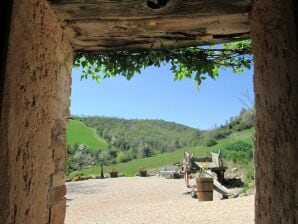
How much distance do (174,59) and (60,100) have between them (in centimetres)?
158

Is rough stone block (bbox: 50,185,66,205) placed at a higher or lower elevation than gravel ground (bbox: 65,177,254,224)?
higher

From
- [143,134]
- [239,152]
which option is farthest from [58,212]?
[143,134]

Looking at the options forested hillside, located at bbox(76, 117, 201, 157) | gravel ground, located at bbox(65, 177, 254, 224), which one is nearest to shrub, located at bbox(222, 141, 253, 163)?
gravel ground, located at bbox(65, 177, 254, 224)

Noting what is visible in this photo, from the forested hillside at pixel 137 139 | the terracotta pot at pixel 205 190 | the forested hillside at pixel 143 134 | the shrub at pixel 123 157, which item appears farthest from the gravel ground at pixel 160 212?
the forested hillside at pixel 143 134

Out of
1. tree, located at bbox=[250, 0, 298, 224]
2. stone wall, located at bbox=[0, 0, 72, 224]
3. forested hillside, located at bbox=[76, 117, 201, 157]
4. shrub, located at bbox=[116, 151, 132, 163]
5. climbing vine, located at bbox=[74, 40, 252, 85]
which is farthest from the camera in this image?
forested hillside, located at bbox=[76, 117, 201, 157]

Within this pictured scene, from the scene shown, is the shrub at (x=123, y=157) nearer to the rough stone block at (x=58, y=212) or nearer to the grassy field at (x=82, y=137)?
the grassy field at (x=82, y=137)

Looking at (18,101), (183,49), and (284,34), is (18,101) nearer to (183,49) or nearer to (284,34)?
(284,34)

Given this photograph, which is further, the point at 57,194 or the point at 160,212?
the point at 160,212

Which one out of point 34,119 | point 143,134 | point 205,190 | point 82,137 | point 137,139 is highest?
point 143,134

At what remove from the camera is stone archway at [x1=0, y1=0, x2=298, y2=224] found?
6.54ft

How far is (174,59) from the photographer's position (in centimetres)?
413

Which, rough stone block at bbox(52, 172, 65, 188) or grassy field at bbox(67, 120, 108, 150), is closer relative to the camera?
rough stone block at bbox(52, 172, 65, 188)

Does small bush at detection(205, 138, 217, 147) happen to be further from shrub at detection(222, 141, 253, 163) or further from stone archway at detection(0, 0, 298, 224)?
stone archway at detection(0, 0, 298, 224)

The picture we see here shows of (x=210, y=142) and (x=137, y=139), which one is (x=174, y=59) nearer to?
(x=210, y=142)
